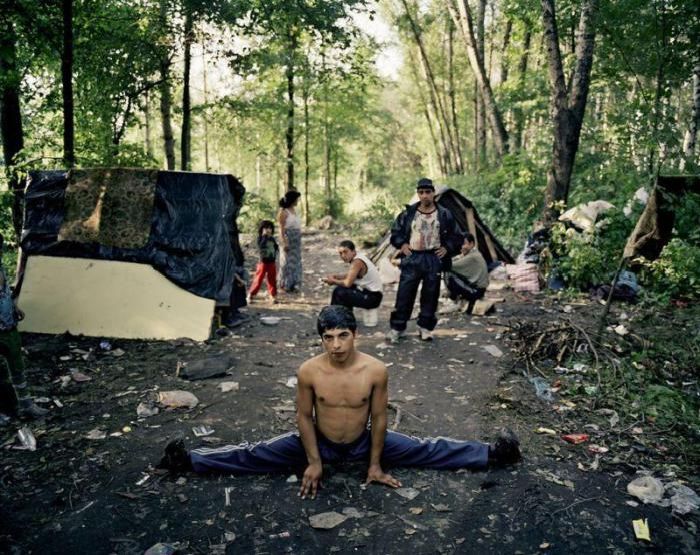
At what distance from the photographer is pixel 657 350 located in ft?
16.7

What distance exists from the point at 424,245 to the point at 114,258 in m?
3.37

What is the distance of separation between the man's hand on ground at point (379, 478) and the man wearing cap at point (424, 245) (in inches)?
113

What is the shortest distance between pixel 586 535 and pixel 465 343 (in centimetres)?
329

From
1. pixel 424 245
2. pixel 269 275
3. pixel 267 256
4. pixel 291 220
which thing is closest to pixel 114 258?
pixel 267 256

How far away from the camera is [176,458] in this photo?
10.0 ft

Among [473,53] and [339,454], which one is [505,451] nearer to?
[339,454]

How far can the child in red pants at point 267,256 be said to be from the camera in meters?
7.38

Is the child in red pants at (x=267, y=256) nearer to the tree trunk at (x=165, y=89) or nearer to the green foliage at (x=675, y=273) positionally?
the tree trunk at (x=165, y=89)

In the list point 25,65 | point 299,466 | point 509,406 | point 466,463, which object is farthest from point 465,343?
point 25,65

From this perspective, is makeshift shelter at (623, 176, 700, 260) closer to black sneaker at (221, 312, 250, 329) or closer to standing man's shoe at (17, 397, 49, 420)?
black sneaker at (221, 312, 250, 329)

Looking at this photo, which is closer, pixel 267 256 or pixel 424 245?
pixel 424 245

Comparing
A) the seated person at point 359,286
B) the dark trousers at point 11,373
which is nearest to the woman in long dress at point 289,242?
the seated person at point 359,286

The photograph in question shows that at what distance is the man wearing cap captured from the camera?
217 inches

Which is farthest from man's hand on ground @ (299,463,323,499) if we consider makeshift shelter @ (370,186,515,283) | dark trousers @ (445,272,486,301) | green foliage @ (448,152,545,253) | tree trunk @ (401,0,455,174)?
tree trunk @ (401,0,455,174)
